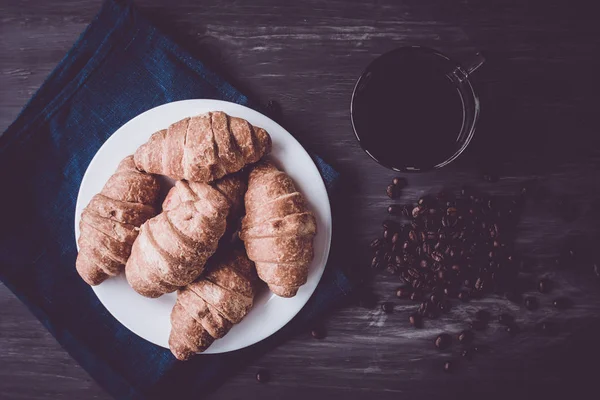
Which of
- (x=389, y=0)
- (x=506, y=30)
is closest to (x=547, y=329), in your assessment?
(x=506, y=30)

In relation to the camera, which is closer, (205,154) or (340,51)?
(205,154)

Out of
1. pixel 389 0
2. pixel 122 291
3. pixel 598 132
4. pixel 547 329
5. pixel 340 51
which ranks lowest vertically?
pixel 547 329

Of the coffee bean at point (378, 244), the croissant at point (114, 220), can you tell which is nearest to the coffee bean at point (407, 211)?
the coffee bean at point (378, 244)

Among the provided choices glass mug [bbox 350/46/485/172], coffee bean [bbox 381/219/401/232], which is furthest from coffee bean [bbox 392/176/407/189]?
glass mug [bbox 350/46/485/172]

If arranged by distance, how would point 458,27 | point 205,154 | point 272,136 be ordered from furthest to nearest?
point 458,27 → point 272,136 → point 205,154

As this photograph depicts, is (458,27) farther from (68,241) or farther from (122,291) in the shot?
(68,241)

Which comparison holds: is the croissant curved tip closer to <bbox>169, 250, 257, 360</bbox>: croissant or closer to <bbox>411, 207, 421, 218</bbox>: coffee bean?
<bbox>169, 250, 257, 360</bbox>: croissant
